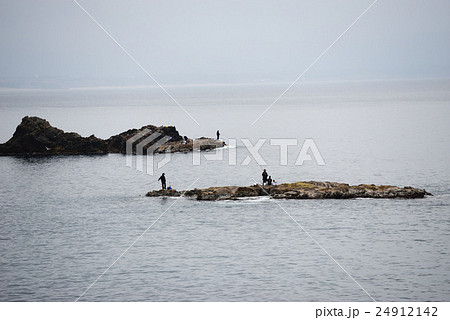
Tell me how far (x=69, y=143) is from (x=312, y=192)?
51.1m

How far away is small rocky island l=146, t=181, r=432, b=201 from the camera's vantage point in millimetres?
61281

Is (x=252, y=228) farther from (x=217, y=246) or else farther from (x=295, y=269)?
(x=295, y=269)

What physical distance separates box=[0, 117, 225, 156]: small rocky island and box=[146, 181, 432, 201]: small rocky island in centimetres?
3867

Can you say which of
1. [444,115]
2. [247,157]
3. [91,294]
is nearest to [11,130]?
[247,157]

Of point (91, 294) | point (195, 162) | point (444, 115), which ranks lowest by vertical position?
point (91, 294)

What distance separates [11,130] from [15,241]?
120307 mm

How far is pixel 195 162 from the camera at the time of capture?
297 feet
